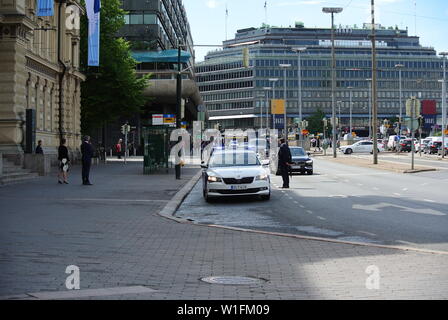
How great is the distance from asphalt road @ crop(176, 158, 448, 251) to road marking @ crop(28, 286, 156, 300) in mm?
5383

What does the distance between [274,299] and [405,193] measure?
1734 centimetres

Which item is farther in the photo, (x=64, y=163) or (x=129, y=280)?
(x=64, y=163)

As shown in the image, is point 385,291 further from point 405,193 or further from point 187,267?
point 405,193

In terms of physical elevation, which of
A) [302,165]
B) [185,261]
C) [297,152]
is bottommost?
[185,261]

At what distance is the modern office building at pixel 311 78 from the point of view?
6594 inches

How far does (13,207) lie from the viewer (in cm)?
1780

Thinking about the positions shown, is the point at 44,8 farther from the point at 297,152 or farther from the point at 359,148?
the point at 359,148

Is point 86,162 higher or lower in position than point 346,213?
higher

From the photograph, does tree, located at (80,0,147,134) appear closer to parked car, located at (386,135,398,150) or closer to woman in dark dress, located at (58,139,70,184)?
woman in dark dress, located at (58,139,70,184)

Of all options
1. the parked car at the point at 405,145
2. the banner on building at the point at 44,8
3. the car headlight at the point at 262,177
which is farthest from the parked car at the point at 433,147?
the car headlight at the point at 262,177

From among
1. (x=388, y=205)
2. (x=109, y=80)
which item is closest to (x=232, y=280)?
(x=388, y=205)

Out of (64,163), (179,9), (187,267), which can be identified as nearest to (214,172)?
(64,163)

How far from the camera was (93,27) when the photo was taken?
41.1 meters

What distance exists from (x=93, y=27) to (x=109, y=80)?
11.2 metres
